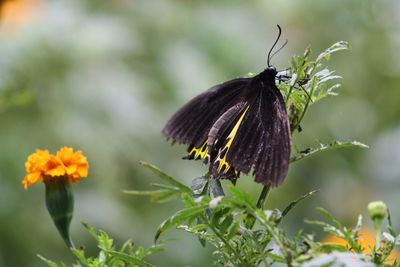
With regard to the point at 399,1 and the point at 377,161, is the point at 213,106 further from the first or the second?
the point at 399,1

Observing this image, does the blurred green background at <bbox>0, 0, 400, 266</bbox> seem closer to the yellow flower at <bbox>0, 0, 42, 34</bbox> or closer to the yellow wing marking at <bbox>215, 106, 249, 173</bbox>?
the yellow flower at <bbox>0, 0, 42, 34</bbox>

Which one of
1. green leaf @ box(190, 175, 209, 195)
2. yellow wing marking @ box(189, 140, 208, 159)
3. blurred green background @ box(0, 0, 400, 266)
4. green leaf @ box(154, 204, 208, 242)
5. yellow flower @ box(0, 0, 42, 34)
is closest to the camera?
green leaf @ box(154, 204, 208, 242)

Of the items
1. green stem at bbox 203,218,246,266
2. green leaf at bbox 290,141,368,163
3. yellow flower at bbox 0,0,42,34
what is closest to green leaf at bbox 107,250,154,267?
green stem at bbox 203,218,246,266

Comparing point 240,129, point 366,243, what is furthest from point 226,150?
point 366,243

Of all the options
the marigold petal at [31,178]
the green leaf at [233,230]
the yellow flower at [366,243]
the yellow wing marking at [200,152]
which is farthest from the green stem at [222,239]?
the marigold petal at [31,178]

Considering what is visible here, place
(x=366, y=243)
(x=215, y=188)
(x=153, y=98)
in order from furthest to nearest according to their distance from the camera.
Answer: (x=153, y=98) → (x=366, y=243) → (x=215, y=188)

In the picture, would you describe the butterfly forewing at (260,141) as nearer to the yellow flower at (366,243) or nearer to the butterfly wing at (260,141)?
the butterfly wing at (260,141)

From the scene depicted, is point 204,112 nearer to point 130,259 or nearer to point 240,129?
point 240,129

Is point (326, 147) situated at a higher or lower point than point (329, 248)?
higher
